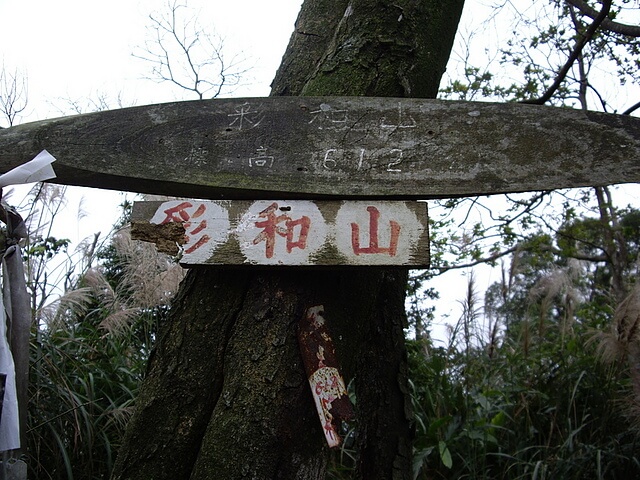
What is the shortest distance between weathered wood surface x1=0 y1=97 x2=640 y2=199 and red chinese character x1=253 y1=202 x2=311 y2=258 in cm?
7

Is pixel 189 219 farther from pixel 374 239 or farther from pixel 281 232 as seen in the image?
pixel 374 239

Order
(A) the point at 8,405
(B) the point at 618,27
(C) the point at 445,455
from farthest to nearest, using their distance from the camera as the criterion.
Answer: (B) the point at 618,27 → (C) the point at 445,455 → (A) the point at 8,405

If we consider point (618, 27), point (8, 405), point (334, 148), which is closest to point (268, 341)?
point (334, 148)

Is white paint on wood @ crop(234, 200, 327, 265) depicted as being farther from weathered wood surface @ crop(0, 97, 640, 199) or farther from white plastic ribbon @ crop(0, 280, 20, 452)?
white plastic ribbon @ crop(0, 280, 20, 452)

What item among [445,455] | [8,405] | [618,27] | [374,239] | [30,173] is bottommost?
[445,455]

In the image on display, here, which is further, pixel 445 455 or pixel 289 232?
pixel 445 455

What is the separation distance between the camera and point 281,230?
1.54m

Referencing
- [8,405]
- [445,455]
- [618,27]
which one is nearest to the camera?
[8,405]

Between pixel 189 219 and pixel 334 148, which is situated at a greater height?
pixel 334 148

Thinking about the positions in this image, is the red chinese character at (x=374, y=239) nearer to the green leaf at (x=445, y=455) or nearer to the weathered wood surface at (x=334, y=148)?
the weathered wood surface at (x=334, y=148)

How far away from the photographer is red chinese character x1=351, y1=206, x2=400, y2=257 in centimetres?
151

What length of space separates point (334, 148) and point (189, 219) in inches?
16.4

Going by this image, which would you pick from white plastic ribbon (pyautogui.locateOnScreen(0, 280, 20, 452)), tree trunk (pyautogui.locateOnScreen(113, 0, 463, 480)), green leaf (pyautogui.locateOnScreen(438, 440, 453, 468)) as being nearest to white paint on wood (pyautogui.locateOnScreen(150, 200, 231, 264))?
tree trunk (pyautogui.locateOnScreen(113, 0, 463, 480))

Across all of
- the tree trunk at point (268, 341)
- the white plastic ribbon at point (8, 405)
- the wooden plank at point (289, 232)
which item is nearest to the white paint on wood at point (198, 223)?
the wooden plank at point (289, 232)
